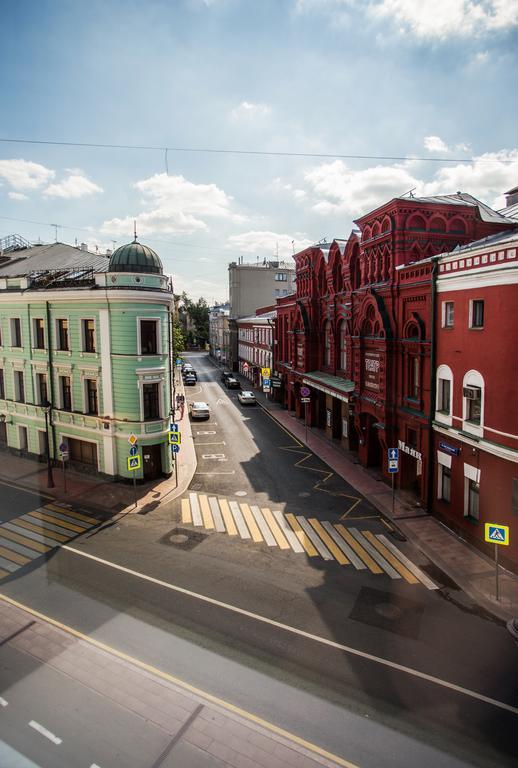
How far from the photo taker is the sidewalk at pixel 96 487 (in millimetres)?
22750

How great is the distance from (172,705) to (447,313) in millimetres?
17035

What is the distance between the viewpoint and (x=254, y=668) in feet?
37.9

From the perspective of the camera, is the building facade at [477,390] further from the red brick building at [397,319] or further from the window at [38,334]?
the window at [38,334]

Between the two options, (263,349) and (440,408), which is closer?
(440,408)

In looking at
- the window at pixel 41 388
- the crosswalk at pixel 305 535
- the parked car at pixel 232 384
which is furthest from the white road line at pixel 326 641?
the parked car at pixel 232 384

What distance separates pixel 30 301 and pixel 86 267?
13.7 ft

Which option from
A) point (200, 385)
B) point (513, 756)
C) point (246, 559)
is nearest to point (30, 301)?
point (246, 559)

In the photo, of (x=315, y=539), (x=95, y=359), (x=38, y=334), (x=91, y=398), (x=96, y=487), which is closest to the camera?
(x=315, y=539)

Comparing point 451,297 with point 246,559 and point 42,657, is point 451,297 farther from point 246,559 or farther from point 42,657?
point 42,657

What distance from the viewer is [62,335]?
27.4 m

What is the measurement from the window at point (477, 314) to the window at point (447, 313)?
4.45 feet

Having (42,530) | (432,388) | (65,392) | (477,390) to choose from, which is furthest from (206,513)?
(477,390)

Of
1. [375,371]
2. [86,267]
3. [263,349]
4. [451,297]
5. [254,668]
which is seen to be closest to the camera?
[254,668]

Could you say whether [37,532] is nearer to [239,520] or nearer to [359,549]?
[239,520]
